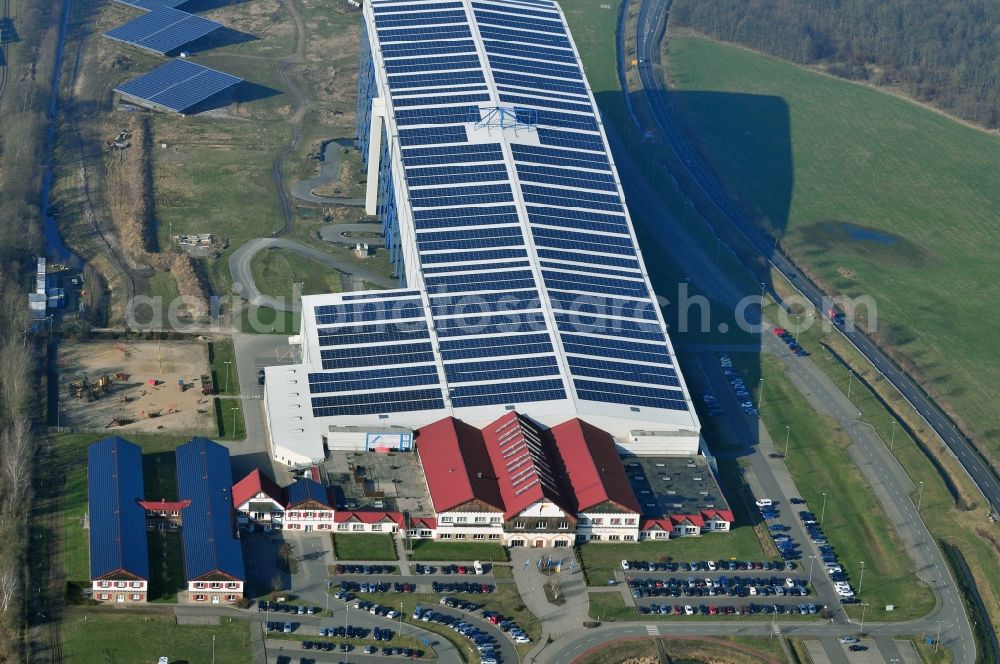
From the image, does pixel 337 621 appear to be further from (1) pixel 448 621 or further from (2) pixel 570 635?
(2) pixel 570 635

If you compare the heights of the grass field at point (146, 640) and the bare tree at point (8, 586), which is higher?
the bare tree at point (8, 586)

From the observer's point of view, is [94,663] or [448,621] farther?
[448,621]

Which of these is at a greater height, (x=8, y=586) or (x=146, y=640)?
A: (x=8, y=586)

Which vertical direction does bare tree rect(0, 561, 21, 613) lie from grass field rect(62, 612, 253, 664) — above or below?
above

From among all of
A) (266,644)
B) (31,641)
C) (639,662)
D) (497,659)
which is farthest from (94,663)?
(639,662)

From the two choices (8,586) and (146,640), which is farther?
(8,586)

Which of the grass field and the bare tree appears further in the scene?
the bare tree

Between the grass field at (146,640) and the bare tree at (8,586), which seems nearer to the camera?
the grass field at (146,640)
